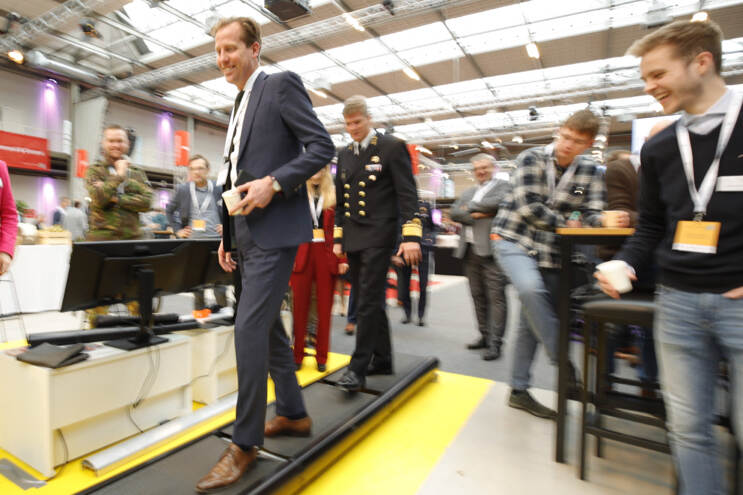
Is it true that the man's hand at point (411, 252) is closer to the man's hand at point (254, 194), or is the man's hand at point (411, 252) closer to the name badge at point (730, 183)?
the man's hand at point (254, 194)

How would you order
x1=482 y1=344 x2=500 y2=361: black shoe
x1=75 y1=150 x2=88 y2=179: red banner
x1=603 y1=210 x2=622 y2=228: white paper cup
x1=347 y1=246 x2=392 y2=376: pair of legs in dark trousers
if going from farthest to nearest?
x1=75 y1=150 x2=88 y2=179: red banner, x1=482 y1=344 x2=500 y2=361: black shoe, x1=347 y1=246 x2=392 y2=376: pair of legs in dark trousers, x1=603 y1=210 x2=622 y2=228: white paper cup

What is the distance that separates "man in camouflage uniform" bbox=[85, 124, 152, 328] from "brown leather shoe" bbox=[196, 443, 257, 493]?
1.75m

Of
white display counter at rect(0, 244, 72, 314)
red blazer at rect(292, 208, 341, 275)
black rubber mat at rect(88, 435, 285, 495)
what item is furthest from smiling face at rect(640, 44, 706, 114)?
white display counter at rect(0, 244, 72, 314)

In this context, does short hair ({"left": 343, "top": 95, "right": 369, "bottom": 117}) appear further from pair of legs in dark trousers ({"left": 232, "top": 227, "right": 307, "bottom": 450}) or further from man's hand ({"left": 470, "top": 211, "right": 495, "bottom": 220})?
man's hand ({"left": 470, "top": 211, "right": 495, "bottom": 220})

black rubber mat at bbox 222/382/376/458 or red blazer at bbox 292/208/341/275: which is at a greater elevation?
red blazer at bbox 292/208/341/275

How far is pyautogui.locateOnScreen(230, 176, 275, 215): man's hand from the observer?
56.6 inches

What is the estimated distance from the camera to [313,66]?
1180 centimetres

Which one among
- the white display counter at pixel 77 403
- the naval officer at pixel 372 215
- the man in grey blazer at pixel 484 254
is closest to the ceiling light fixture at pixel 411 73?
the man in grey blazer at pixel 484 254

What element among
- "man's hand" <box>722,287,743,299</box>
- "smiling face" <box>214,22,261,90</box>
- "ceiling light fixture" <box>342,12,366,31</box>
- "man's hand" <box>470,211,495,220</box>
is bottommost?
"man's hand" <box>722,287,743,299</box>

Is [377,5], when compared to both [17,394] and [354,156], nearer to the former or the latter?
[354,156]

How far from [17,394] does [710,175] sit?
2.93 meters

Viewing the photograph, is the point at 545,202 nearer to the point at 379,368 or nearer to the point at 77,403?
the point at 379,368

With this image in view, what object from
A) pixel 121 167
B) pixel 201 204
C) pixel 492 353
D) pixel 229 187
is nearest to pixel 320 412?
pixel 229 187

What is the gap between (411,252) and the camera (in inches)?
91.9
